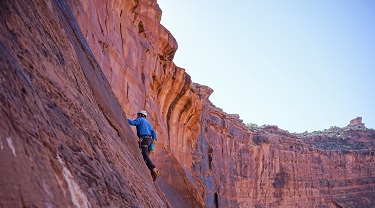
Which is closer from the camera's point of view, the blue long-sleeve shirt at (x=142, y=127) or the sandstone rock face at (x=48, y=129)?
the sandstone rock face at (x=48, y=129)

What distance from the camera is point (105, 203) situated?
144 inches

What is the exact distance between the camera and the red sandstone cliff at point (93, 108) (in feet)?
9.07

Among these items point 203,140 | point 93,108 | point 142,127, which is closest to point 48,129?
point 93,108

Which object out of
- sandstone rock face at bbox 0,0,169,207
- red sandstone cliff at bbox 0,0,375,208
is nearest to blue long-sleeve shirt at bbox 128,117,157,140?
red sandstone cliff at bbox 0,0,375,208

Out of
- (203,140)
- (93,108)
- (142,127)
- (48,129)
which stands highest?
(203,140)

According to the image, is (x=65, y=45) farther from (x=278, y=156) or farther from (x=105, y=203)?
(x=278, y=156)

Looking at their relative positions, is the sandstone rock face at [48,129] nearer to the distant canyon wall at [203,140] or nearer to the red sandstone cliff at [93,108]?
the red sandstone cliff at [93,108]

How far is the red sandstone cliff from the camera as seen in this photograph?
2764 millimetres

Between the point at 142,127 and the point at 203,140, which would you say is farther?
the point at 203,140

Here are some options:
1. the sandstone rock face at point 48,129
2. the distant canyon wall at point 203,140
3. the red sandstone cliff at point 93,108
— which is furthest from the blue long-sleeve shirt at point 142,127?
the sandstone rock face at point 48,129

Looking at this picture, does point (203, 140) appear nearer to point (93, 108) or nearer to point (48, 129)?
point (93, 108)

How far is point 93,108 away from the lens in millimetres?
5297

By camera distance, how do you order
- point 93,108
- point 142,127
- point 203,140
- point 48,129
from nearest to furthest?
1. point 48,129
2. point 93,108
3. point 142,127
4. point 203,140

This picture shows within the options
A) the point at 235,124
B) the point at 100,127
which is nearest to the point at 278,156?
the point at 235,124
